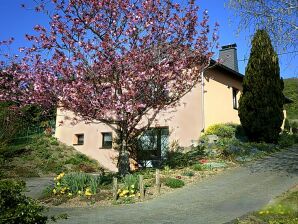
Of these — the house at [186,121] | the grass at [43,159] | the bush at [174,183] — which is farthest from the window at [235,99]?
the bush at [174,183]

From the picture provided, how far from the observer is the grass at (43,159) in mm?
19016

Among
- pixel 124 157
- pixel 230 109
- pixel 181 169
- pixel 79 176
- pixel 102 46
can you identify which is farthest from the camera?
pixel 230 109

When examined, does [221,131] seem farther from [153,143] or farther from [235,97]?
[235,97]

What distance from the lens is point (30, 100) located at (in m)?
12.6

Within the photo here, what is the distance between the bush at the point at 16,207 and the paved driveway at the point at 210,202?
394 cm

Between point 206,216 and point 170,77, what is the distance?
17.9ft

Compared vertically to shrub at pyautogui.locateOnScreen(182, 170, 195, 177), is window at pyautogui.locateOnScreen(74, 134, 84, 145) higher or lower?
higher

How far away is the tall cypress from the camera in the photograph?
1858cm

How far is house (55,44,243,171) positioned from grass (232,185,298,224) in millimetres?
7678

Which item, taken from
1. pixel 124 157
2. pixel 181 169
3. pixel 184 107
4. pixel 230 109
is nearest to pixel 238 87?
pixel 230 109

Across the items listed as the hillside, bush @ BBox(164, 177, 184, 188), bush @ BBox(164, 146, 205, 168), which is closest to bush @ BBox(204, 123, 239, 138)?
bush @ BBox(164, 146, 205, 168)

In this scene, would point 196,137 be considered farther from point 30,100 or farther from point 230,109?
point 30,100

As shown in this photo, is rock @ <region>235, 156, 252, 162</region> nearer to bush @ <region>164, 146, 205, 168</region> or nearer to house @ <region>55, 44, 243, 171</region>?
bush @ <region>164, 146, 205, 168</region>

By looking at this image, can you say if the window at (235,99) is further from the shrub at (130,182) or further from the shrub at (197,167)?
the shrub at (130,182)
